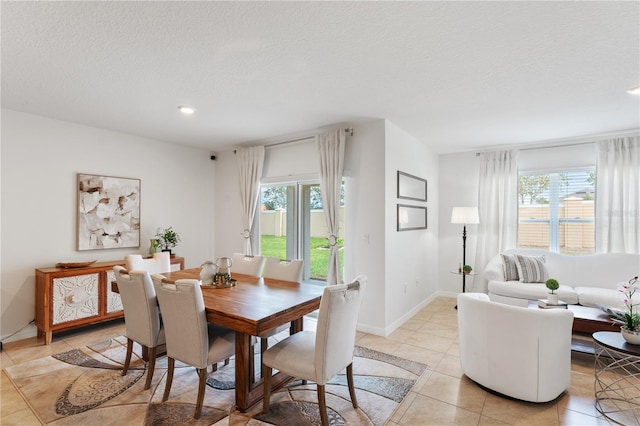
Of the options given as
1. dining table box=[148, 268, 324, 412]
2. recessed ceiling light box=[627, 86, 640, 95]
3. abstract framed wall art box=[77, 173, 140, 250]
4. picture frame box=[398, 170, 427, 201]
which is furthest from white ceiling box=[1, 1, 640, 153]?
dining table box=[148, 268, 324, 412]

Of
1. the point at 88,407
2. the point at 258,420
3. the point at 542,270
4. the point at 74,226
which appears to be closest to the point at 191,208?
the point at 74,226

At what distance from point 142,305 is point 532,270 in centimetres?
465

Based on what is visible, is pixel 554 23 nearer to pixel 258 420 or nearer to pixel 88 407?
pixel 258 420

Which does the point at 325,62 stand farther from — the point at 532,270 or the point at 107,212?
the point at 532,270

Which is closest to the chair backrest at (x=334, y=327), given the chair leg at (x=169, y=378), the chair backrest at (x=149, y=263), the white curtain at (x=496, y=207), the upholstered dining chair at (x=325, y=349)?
the upholstered dining chair at (x=325, y=349)

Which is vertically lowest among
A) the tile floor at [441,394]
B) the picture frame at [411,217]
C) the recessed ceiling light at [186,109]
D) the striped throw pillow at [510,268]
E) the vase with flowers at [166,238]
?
the tile floor at [441,394]

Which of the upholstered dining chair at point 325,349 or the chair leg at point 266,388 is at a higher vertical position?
the upholstered dining chair at point 325,349

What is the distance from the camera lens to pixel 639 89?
9.39 ft

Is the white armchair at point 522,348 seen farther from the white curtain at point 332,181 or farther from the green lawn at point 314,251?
the green lawn at point 314,251

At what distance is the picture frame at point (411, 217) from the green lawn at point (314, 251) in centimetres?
84

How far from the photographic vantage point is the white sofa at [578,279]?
3.77 m

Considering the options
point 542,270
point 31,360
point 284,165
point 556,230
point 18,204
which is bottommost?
point 31,360

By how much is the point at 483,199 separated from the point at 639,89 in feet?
8.48

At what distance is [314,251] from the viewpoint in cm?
480
